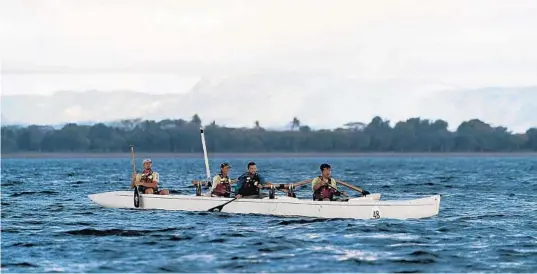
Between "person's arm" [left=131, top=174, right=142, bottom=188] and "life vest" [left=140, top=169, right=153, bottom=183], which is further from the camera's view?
"life vest" [left=140, top=169, right=153, bottom=183]

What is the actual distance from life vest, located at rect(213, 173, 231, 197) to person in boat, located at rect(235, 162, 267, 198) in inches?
25.0

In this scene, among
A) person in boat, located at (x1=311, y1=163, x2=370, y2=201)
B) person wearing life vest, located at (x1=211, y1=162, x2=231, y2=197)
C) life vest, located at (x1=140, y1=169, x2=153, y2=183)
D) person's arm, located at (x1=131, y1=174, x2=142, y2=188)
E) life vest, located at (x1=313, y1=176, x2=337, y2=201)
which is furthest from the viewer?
life vest, located at (x1=140, y1=169, x2=153, y2=183)

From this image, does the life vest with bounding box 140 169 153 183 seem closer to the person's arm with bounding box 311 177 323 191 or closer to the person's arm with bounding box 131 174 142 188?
the person's arm with bounding box 131 174 142 188

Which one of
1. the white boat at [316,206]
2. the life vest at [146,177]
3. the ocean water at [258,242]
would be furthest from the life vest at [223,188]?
the life vest at [146,177]

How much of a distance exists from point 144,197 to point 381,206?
9235 millimetres

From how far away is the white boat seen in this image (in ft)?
99.4

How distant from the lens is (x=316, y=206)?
101 ft

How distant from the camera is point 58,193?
164 feet

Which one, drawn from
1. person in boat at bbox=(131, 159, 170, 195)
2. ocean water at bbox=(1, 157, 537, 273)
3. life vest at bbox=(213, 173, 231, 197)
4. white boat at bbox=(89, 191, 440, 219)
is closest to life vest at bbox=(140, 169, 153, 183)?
person in boat at bbox=(131, 159, 170, 195)

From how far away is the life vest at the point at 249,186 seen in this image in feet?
107

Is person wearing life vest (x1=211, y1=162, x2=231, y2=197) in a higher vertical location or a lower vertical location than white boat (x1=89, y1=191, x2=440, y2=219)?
higher

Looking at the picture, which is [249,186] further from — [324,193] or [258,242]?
[258,242]

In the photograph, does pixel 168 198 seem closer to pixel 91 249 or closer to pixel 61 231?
pixel 61 231

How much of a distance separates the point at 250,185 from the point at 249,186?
2.3 inches
